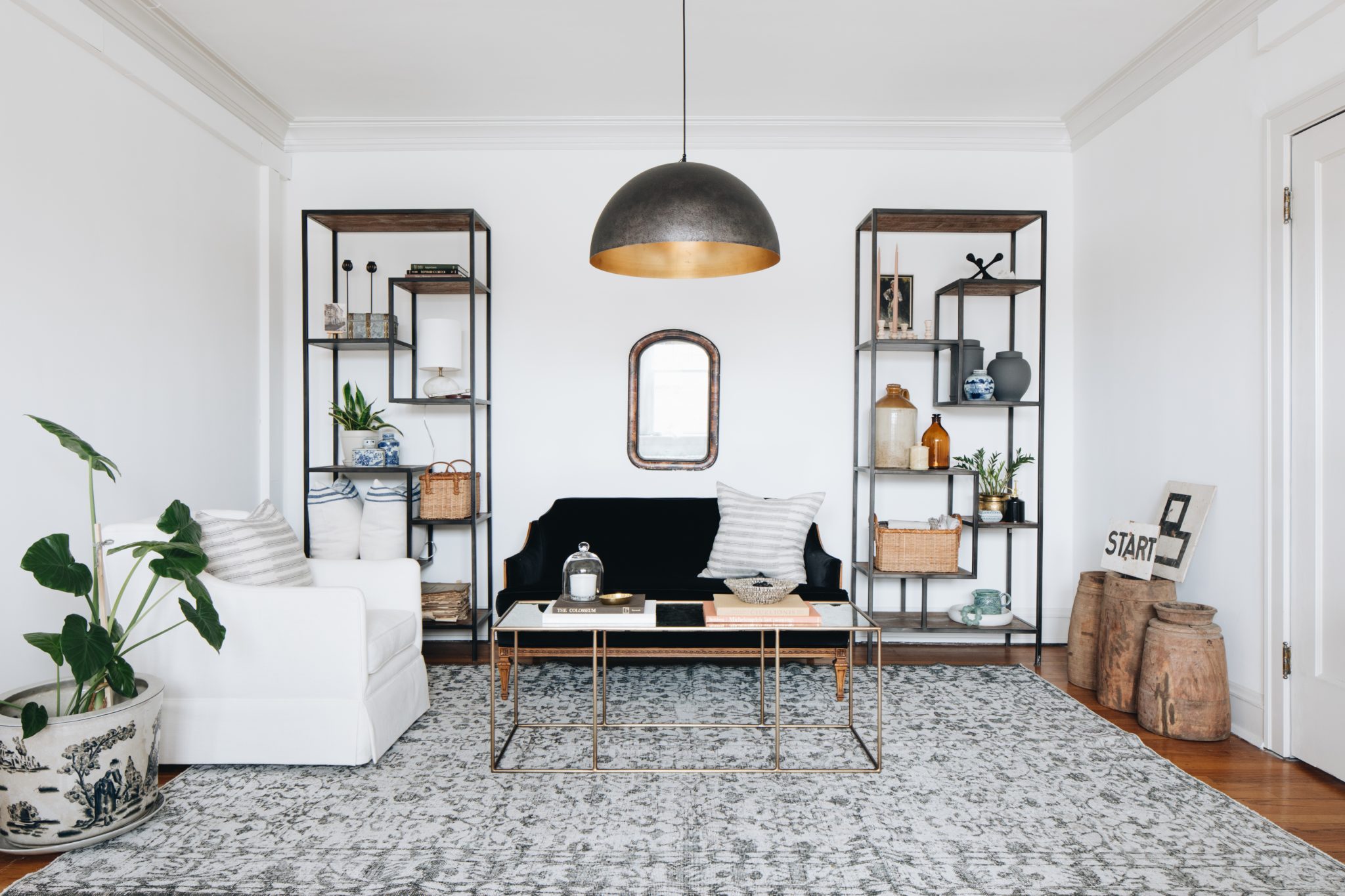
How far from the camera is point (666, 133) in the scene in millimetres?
4340

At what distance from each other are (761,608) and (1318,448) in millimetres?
1989

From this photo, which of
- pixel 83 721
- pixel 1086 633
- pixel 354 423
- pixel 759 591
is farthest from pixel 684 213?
pixel 1086 633

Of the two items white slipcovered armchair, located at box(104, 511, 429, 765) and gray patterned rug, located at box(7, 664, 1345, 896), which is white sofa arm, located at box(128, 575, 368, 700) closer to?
white slipcovered armchair, located at box(104, 511, 429, 765)

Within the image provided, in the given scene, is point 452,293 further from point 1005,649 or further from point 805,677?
point 1005,649

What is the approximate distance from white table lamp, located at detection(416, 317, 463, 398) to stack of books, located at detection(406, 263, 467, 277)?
24 centimetres

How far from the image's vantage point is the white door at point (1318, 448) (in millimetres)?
2604

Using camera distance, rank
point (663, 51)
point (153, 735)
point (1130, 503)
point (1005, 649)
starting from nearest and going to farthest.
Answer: point (153, 735) < point (663, 51) < point (1130, 503) < point (1005, 649)

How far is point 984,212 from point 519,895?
140 inches

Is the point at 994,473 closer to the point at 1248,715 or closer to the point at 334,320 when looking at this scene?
the point at 1248,715

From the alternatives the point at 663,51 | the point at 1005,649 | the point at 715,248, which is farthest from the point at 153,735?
the point at 1005,649

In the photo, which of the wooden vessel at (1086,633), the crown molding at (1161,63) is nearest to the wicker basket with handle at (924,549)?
Result: the wooden vessel at (1086,633)

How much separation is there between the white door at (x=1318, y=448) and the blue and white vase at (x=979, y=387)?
138 cm

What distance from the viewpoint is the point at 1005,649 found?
4324 millimetres

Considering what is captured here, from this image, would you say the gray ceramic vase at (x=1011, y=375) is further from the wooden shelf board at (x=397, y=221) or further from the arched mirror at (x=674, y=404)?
the wooden shelf board at (x=397, y=221)
